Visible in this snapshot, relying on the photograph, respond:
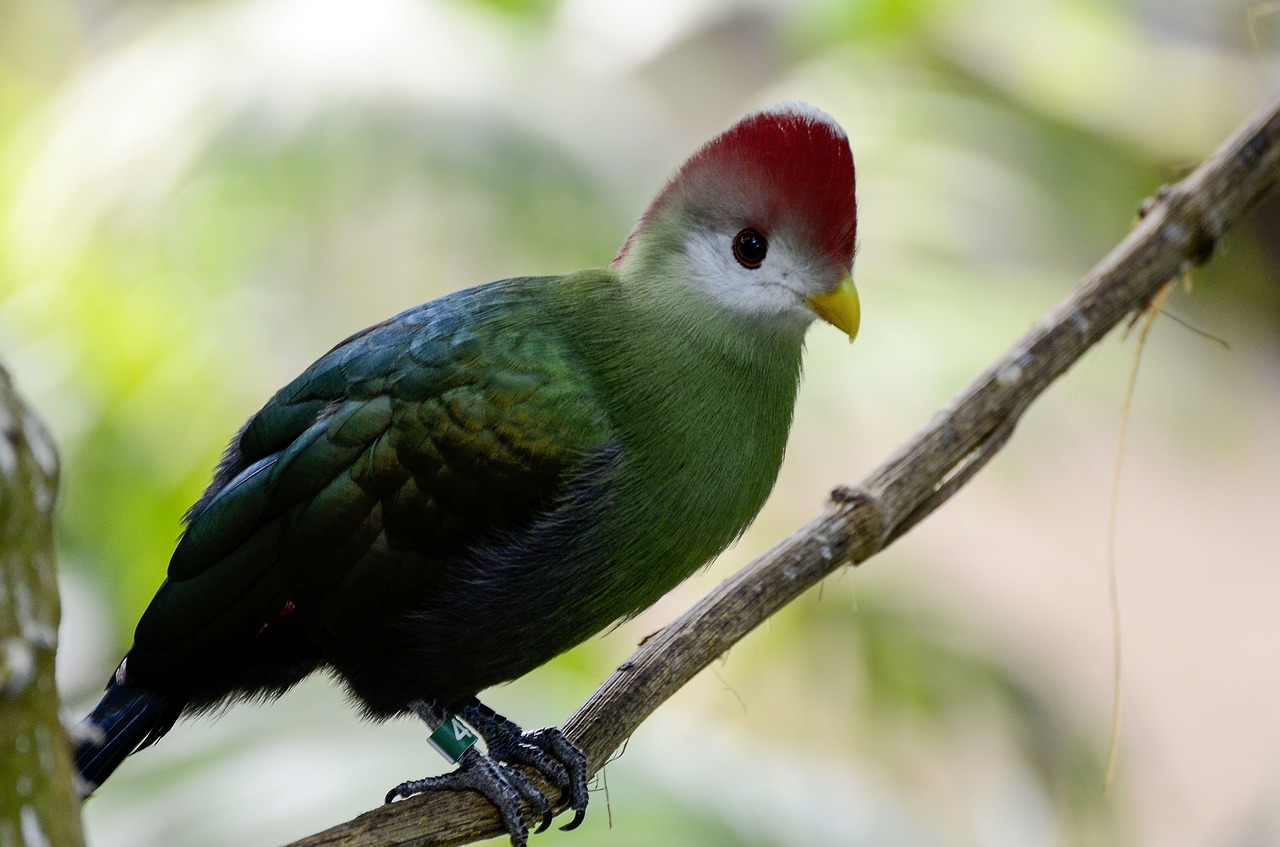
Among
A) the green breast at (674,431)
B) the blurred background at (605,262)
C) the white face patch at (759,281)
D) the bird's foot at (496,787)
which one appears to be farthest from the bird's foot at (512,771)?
the white face patch at (759,281)

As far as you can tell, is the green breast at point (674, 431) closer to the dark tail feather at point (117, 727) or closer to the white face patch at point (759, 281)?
the white face patch at point (759, 281)

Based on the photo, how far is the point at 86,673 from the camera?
83.7 inches

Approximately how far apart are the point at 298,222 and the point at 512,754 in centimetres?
151

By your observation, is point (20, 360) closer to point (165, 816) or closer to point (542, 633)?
point (165, 816)

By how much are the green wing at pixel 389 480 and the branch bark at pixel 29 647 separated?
0.59 meters

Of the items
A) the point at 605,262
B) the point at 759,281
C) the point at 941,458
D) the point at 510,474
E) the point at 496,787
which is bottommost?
the point at 496,787

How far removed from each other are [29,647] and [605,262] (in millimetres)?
1985

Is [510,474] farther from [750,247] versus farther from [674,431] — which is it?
[750,247]

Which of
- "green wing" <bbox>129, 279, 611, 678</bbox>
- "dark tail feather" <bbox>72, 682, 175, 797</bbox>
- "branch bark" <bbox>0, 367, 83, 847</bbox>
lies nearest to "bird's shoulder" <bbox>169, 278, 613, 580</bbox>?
"green wing" <bbox>129, 279, 611, 678</bbox>

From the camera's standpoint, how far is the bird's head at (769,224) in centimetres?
151

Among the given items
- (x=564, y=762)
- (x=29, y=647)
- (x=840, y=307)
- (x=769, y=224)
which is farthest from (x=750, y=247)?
(x=29, y=647)

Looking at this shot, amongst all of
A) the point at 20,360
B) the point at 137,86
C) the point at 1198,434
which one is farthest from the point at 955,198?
the point at 20,360

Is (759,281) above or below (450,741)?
above

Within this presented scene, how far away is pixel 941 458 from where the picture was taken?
175cm
